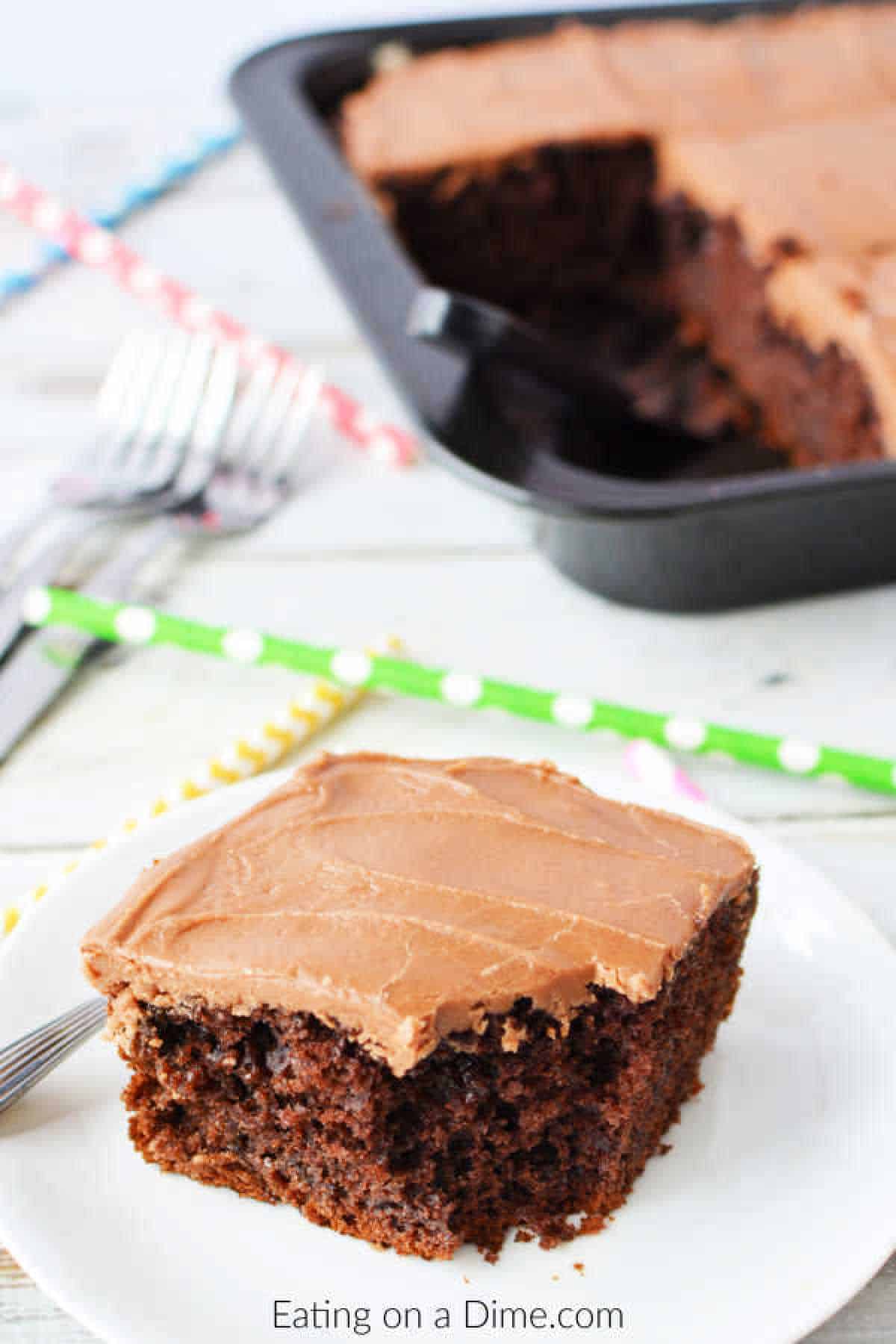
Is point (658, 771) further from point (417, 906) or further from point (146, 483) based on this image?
point (146, 483)

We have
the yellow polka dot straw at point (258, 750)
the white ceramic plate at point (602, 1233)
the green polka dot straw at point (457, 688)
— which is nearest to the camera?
the white ceramic plate at point (602, 1233)

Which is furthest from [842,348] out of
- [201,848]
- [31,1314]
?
[31,1314]

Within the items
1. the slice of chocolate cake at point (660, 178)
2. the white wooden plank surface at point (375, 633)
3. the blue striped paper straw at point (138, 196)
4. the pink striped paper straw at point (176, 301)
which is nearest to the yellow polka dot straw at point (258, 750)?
the white wooden plank surface at point (375, 633)

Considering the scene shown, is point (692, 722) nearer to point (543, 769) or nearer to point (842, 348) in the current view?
point (543, 769)

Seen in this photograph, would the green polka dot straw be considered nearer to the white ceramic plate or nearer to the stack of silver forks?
the stack of silver forks

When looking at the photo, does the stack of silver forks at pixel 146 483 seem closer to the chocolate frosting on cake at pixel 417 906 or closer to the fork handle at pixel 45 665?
the fork handle at pixel 45 665
